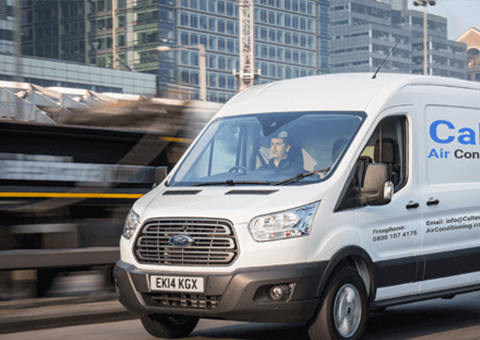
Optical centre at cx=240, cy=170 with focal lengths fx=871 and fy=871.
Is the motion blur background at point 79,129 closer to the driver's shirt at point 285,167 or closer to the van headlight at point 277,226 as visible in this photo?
the driver's shirt at point 285,167

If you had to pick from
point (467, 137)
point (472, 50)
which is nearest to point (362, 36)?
point (472, 50)

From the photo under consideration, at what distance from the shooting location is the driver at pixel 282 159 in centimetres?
662

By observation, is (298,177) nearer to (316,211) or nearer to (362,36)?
(316,211)

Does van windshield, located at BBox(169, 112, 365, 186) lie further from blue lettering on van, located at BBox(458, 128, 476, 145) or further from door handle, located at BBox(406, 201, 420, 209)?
blue lettering on van, located at BBox(458, 128, 476, 145)

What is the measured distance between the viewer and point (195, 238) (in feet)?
20.0

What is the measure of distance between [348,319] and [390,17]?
147 m

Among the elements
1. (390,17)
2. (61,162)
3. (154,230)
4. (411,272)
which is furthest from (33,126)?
(390,17)

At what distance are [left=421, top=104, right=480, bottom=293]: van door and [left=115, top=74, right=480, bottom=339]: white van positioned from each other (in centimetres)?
2

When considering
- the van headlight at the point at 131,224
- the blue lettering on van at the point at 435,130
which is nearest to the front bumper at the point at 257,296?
the van headlight at the point at 131,224

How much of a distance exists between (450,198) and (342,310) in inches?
67.2

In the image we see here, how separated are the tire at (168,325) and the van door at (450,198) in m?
1.97

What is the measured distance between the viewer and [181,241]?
6.14m

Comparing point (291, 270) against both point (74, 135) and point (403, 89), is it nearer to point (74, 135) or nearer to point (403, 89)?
point (403, 89)

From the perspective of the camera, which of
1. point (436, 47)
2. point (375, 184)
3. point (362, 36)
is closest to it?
point (375, 184)
